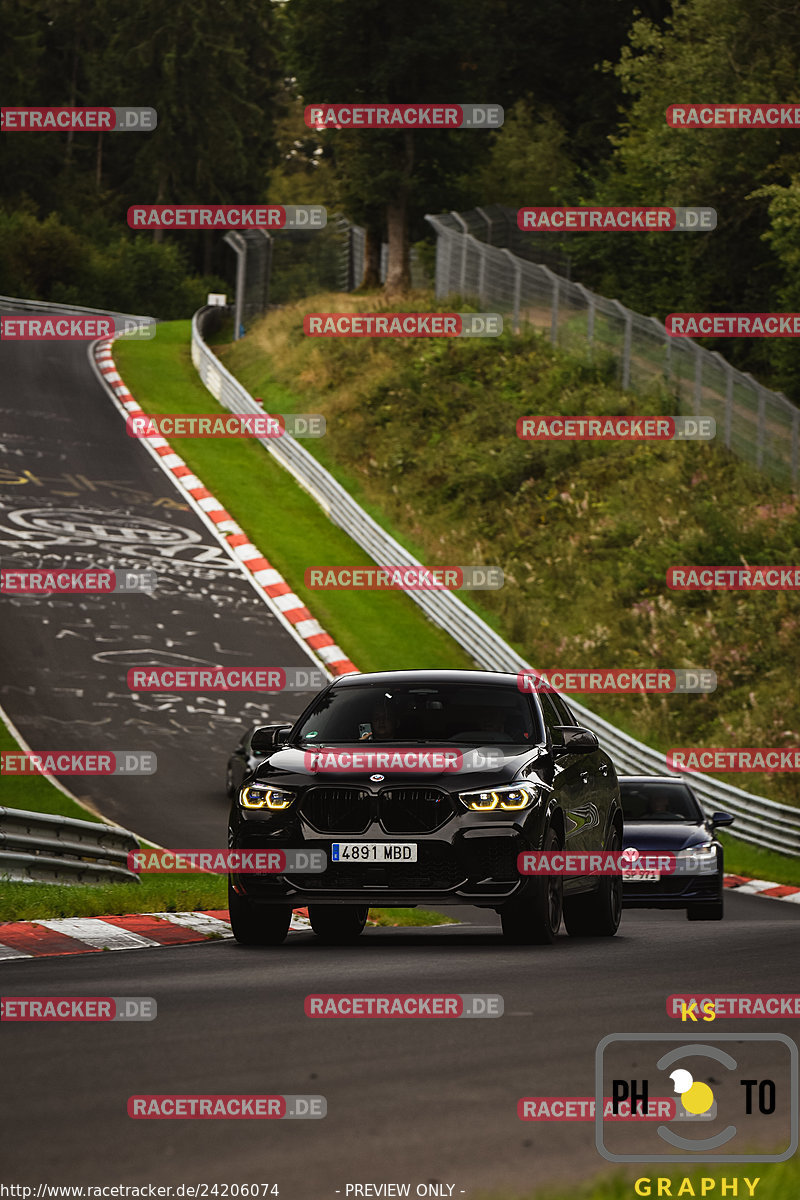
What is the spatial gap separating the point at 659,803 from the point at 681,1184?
1335 cm

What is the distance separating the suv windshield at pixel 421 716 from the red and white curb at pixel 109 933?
1.60 m

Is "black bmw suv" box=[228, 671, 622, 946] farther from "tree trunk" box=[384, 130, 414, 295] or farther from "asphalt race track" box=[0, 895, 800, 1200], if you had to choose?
"tree trunk" box=[384, 130, 414, 295]

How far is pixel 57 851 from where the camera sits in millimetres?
14469

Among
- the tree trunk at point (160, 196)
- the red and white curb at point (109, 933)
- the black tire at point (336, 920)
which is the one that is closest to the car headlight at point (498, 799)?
the black tire at point (336, 920)

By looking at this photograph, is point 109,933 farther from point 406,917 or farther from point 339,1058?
point 339,1058

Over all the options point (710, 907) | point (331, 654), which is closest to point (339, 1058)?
point (710, 907)

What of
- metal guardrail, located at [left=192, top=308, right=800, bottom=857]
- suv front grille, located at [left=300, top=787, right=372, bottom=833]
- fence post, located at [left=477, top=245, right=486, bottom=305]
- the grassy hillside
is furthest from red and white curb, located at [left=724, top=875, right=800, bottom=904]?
fence post, located at [left=477, top=245, right=486, bottom=305]

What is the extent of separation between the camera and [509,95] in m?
67.4

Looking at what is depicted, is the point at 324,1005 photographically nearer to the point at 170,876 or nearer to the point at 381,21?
the point at 170,876

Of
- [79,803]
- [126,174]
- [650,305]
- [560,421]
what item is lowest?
[79,803]

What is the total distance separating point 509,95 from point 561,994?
6283 centimetres

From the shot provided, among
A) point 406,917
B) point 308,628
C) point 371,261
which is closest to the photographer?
Answer: point 406,917

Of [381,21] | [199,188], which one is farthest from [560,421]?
[199,188]

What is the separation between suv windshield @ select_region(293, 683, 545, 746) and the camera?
11203mm
